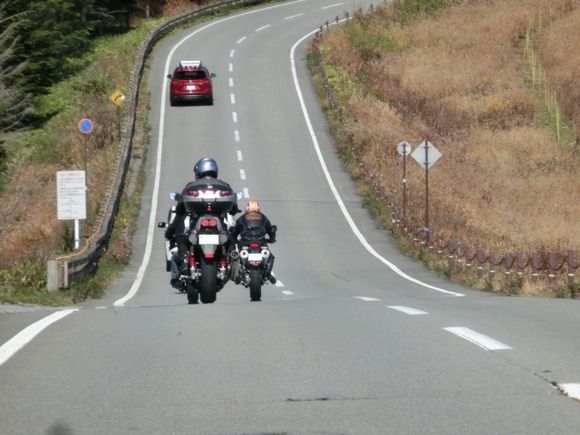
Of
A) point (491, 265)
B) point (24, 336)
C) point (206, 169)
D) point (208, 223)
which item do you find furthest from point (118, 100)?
point (24, 336)

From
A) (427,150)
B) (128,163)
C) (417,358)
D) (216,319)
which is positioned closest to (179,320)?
(216,319)

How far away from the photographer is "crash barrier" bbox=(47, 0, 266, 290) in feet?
67.1

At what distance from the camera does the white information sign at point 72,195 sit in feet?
94.6

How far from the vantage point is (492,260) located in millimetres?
23984

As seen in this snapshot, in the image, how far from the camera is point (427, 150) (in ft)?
106

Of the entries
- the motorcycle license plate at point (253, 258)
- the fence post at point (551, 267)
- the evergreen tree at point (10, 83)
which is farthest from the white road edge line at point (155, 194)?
the fence post at point (551, 267)

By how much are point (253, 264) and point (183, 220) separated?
3.95 feet

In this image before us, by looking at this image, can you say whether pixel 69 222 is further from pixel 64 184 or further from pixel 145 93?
pixel 145 93

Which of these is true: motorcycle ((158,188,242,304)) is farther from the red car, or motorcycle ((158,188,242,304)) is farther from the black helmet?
the red car

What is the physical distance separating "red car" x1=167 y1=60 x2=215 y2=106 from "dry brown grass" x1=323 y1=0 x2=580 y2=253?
268 inches

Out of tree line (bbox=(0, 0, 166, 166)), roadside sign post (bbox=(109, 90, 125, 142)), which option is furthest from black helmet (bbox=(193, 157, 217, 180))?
tree line (bbox=(0, 0, 166, 166))

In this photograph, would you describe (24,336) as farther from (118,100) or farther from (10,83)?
(10,83)

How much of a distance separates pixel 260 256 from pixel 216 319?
179 inches

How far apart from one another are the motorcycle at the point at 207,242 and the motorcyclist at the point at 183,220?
3.6 inches
